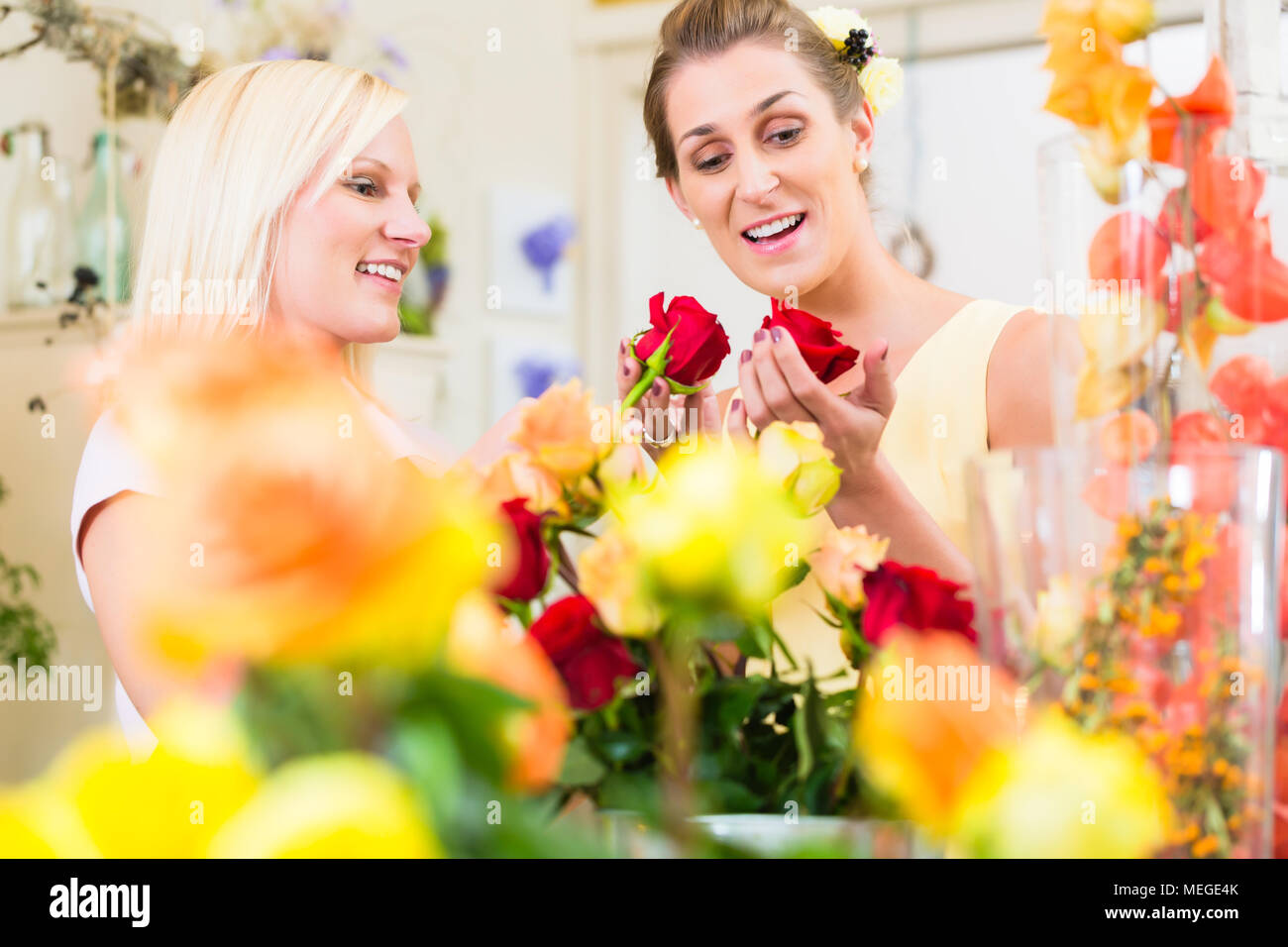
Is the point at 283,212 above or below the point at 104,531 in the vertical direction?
above

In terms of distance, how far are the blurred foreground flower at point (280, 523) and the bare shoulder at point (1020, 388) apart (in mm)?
814

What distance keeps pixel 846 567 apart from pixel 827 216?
64 cm

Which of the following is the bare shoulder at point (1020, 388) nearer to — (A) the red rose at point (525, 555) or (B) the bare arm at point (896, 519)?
(B) the bare arm at point (896, 519)

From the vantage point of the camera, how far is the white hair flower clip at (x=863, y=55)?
887mm

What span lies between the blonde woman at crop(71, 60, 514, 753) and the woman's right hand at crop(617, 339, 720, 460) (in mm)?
332

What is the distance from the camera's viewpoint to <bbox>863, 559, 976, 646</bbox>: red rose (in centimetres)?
34

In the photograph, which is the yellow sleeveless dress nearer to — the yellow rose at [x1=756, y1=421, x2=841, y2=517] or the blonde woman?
the blonde woman

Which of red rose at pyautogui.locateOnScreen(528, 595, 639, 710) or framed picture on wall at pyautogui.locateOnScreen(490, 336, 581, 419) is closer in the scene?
red rose at pyautogui.locateOnScreen(528, 595, 639, 710)

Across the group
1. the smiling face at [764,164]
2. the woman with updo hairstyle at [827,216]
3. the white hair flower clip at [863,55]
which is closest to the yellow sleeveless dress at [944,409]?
the woman with updo hairstyle at [827,216]

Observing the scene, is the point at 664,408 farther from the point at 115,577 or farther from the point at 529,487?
the point at 115,577

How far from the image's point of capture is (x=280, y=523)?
0.61 ft

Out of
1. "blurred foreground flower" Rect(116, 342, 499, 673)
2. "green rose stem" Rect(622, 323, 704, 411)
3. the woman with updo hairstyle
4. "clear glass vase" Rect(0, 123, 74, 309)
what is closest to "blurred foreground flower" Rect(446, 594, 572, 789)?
"blurred foreground flower" Rect(116, 342, 499, 673)
